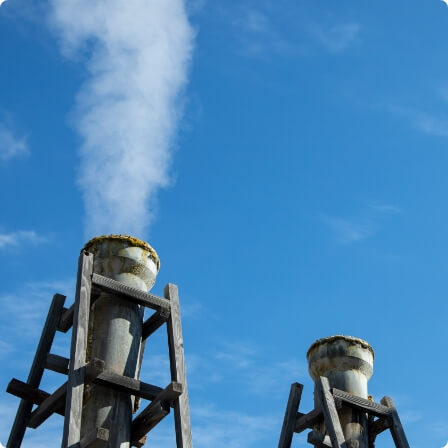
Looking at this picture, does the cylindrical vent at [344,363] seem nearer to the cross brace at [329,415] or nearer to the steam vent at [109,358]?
the cross brace at [329,415]

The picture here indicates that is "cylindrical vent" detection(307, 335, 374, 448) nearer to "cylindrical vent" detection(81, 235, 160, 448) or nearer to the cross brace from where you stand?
the cross brace

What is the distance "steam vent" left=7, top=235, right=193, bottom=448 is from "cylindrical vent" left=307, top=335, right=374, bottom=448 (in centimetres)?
376

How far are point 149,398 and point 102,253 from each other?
1.94 meters

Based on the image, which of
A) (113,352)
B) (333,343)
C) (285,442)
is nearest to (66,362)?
(113,352)

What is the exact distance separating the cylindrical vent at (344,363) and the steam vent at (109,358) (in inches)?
148

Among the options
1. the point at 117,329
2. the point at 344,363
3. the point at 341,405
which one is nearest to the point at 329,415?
the point at 341,405

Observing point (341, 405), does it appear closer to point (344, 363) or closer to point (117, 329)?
point (344, 363)

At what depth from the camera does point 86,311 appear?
8.60 metres

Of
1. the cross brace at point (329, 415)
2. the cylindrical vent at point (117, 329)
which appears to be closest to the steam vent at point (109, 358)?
the cylindrical vent at point (117, 329)

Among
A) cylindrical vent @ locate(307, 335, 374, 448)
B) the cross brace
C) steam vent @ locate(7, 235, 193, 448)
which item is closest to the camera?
steam vent @ locate(7, 235, 193, 448)

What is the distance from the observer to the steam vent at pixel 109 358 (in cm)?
816

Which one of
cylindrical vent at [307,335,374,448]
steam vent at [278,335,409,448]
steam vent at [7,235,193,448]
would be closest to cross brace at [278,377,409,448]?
steam vent at [278,335,409,448]

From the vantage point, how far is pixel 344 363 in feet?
39.7

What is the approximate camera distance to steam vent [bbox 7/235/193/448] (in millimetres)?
8156
